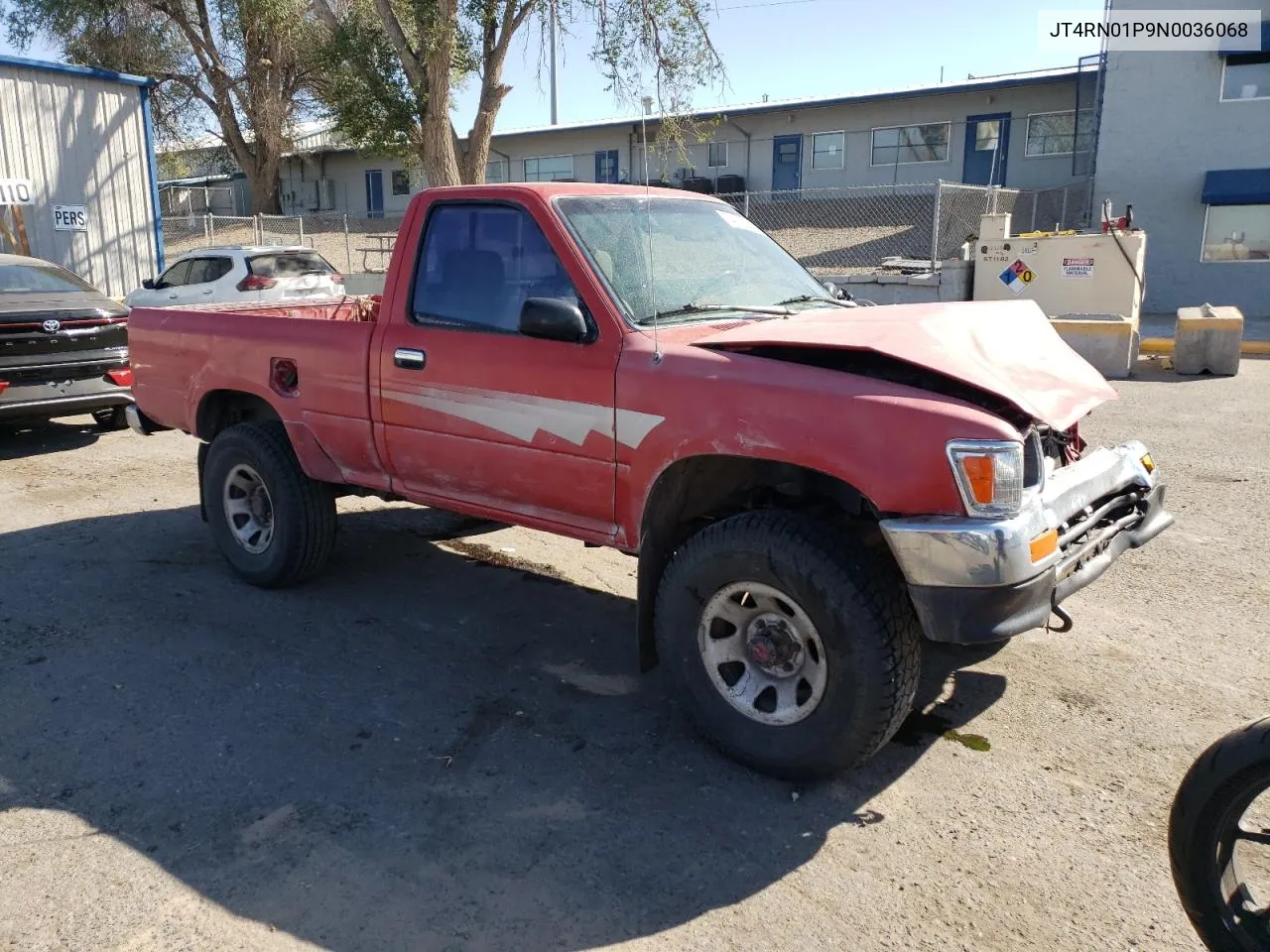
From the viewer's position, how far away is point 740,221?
16.2 ft

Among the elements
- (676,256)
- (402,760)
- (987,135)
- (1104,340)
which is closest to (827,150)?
(987,135)

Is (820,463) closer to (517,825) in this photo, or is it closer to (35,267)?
(517,825)

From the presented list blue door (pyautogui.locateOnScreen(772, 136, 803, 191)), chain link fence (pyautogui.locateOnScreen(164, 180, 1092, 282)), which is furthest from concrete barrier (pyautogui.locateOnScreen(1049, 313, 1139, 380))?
blue door (pyautogui.locateOnScreen(772, 136, 803, 191))

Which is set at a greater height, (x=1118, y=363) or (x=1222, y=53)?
(x=1222, y=53)

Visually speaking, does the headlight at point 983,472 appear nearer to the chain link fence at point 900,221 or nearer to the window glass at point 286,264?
the window glass at point 286,264

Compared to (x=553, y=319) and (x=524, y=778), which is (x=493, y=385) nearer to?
(x=553, y=319)

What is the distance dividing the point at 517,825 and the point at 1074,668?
2553 millimetres

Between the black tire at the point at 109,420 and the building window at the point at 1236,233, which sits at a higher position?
the building window at the point at 1236,233

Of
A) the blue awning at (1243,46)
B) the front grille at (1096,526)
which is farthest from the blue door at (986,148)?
the front grille at (1096,526)

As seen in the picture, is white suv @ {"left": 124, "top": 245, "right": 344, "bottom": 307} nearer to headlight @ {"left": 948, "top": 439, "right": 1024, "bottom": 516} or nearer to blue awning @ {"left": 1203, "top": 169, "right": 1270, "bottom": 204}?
headlight @ {"left": 948, "top": 439, "right": 1024, "bottom": 516}

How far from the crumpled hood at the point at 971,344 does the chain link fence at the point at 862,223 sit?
15.4 m

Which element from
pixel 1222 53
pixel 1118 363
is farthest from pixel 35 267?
pixel 1222 53

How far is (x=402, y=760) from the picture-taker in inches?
143

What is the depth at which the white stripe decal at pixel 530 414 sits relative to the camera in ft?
12.3
